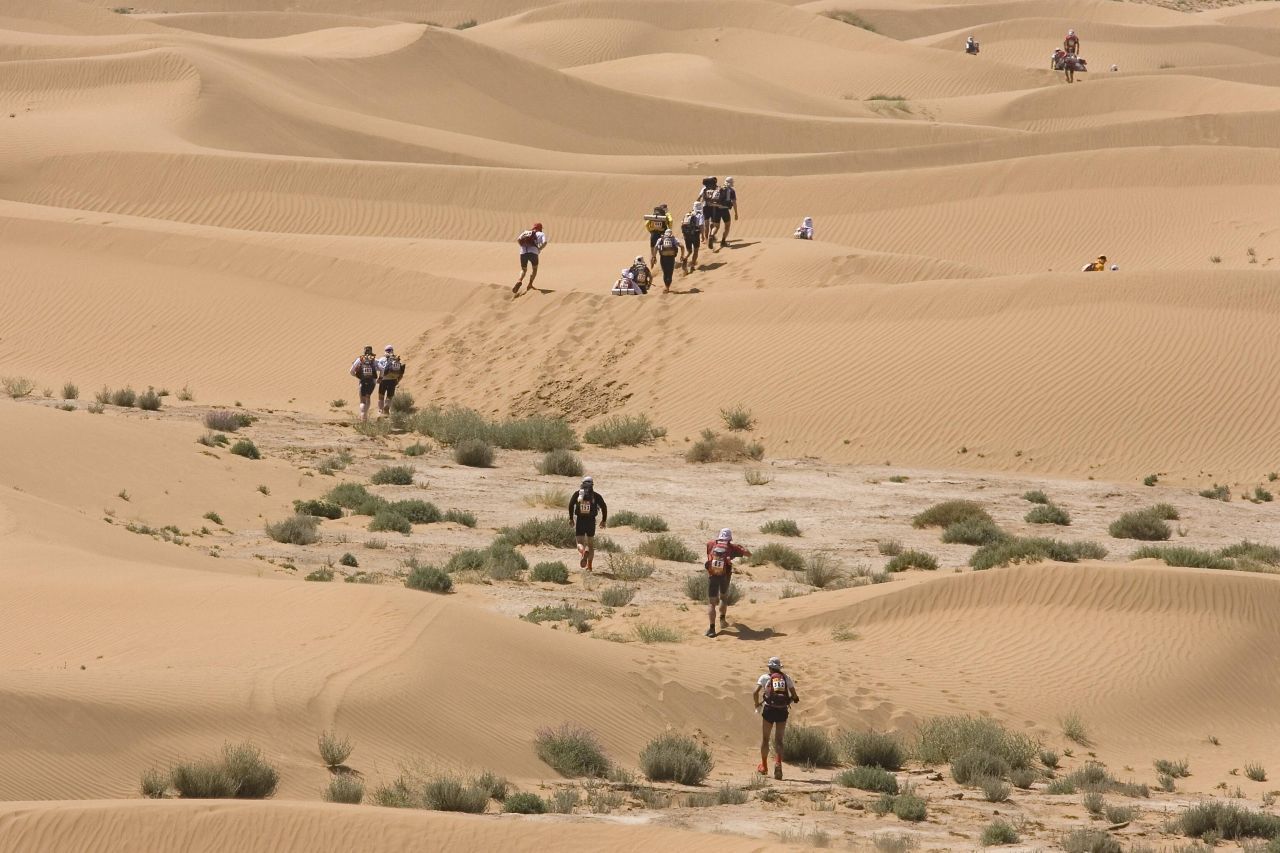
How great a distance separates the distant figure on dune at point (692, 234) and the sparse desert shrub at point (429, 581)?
1400 centimetres

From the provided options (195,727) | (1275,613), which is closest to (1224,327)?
(1275,613)

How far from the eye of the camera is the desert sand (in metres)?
12.8

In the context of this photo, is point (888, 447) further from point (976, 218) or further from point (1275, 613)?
point (976, 218)

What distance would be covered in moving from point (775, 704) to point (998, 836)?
2.28 m

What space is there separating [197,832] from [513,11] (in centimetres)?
8629

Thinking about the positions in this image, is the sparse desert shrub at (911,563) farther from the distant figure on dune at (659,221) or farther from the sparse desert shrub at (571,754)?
the distant figure on dune at (659,221)

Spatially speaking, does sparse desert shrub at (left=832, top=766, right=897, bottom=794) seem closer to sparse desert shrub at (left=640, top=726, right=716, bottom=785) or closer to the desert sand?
the desert sand

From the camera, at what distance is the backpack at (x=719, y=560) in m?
17.0

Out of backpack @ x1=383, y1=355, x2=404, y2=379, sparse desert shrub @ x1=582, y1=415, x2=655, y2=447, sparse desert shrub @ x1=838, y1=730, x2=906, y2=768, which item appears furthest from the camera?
sparse desert shrub @ x1=582, y1=415, x2=655, y2=447

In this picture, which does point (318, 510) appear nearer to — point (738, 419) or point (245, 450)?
point (245, 450)

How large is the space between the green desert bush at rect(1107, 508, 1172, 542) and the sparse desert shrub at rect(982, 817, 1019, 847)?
11834 millimetres

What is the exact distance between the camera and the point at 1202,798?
13.9 meters

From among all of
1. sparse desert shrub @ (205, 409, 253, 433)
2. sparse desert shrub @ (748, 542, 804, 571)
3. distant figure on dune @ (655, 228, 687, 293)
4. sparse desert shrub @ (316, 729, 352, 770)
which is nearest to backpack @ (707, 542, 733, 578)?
sparse desert shrub @ (748, 542, 804, 571)

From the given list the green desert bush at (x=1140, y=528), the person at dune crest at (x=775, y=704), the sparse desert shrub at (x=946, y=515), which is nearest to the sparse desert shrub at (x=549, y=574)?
the sparse desert shrub at (x=946, y=515)
